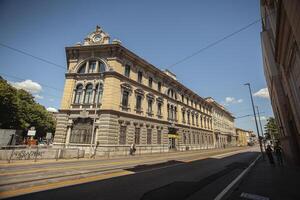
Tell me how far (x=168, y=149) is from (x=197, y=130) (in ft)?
53.5

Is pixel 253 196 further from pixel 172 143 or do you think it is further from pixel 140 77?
pixel 172 143

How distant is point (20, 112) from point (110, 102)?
996 inches

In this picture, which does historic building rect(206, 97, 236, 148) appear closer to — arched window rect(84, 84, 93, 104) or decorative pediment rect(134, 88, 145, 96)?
decorative pediment rect(134, 88, 145, 96)

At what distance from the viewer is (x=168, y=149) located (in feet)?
95.9

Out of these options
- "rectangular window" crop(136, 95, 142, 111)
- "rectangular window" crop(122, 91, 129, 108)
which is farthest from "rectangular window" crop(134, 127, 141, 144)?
"rectangular window" crop(122, 91, 129, 108)

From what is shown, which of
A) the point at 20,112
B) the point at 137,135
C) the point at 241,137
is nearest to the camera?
the point at 137,135

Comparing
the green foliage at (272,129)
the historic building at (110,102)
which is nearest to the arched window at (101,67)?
the historic building at (110,102)

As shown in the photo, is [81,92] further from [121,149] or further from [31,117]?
[31,117]

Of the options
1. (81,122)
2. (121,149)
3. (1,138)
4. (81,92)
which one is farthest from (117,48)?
(1,138)

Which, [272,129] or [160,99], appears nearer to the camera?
[160,99]

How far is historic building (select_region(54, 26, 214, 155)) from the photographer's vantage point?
2030cm

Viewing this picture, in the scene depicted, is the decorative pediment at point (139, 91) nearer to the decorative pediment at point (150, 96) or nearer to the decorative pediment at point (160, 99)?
the decorative pediment at point (150, 96)

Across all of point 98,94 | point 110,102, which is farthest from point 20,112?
point 110,102

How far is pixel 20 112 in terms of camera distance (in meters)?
33.2
